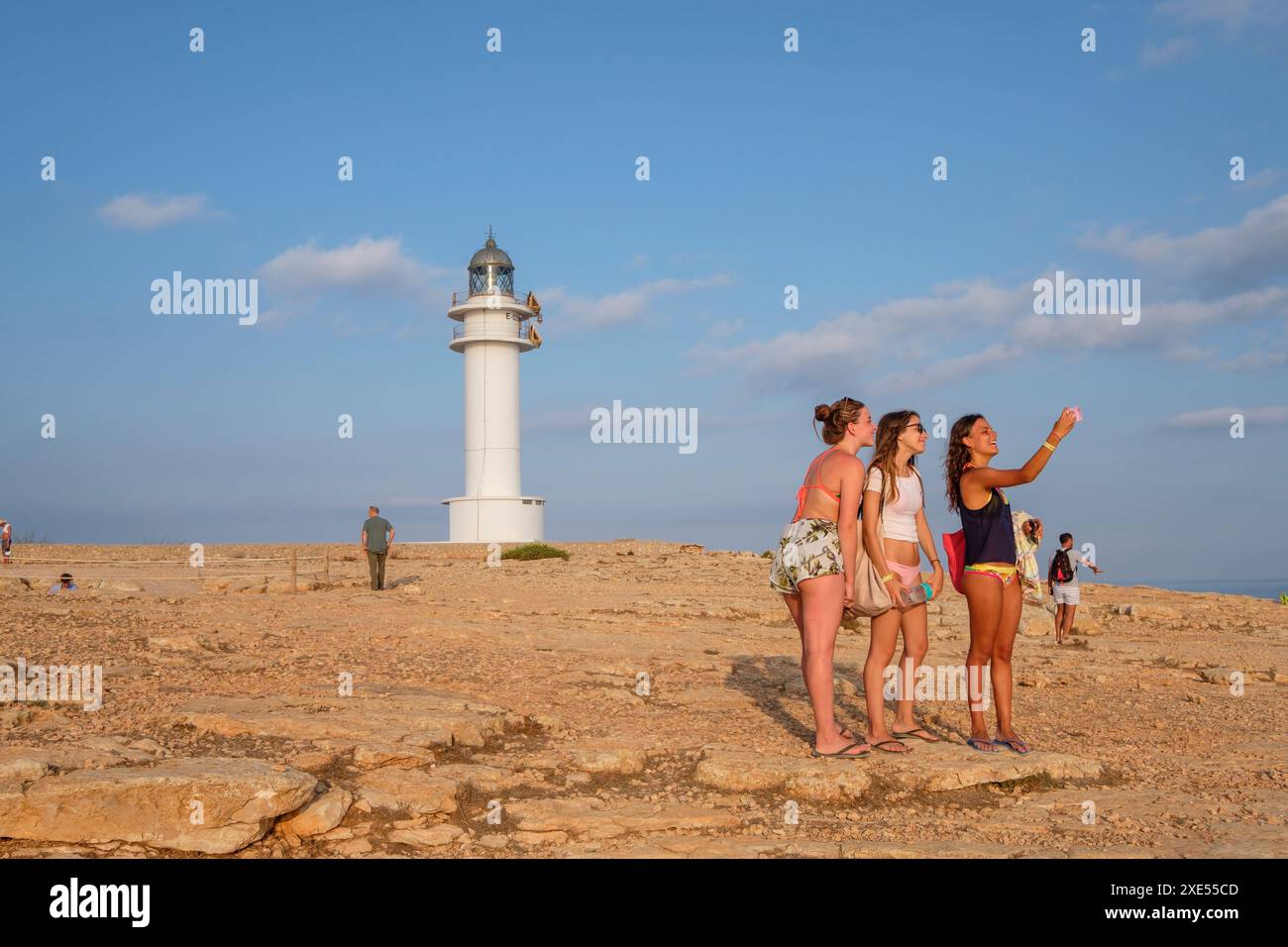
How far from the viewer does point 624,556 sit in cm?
2925

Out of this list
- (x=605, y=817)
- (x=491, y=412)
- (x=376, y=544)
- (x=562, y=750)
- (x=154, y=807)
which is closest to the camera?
(x=154, y=807)

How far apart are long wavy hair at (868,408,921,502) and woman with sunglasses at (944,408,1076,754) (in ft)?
1.40

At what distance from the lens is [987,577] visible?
6.46 m

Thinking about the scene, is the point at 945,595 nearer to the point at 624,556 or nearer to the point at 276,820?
the point at 624,556

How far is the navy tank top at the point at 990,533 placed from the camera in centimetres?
648

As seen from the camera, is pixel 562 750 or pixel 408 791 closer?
pixel 408 791

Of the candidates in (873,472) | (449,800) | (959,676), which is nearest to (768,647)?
(959,676)

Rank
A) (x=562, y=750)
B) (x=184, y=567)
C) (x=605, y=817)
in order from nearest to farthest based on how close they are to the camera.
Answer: (x=605, y=817), (x=562, y=750), (x=184, y=567)

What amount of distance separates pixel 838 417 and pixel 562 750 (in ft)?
9.39

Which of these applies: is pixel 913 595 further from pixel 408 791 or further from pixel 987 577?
pixel 408 791

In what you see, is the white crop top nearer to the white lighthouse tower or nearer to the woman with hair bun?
the woman with hair bun

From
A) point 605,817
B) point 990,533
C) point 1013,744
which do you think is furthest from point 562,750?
point 990,533

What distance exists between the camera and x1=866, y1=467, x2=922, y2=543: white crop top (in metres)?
6.47
